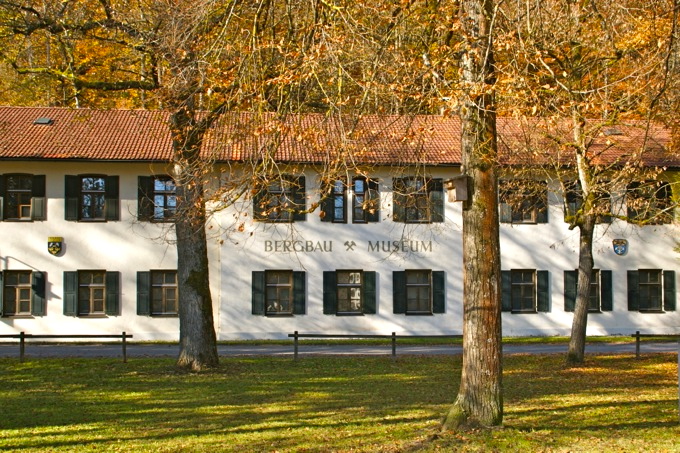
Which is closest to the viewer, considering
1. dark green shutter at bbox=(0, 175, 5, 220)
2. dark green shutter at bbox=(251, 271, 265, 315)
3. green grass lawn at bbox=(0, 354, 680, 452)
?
green grass lawn at bbox=(0, 354, 680, 452)

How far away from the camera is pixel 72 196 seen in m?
27.8

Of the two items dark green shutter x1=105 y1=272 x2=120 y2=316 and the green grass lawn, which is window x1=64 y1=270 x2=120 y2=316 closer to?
dark green shutter x1=105 y1=272 x2=120 y2=316

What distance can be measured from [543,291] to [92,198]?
50.4ft

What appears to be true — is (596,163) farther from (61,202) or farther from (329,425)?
(61,202)

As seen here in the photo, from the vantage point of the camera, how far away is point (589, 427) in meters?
11.2

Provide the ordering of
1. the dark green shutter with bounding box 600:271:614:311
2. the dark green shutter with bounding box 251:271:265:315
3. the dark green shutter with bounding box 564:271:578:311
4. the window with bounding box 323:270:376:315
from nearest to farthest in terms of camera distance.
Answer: the dark green shutter with bounding box 251:271:265:315 < the window with bounding box 323:270:376:315 < the dark green shutter with bounding box 564:271:578:311 < the dark green shutter with bounding box 600:271:614:311

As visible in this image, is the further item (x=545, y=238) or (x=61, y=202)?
(x=545, y=238)

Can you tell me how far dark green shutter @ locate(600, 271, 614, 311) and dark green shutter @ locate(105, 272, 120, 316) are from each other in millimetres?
16305

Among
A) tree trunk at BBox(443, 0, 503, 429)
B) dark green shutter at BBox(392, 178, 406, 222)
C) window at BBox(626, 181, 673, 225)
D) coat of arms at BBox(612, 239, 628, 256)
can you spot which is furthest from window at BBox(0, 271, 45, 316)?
tree trunk at BBox(443, 0, 503, 429)

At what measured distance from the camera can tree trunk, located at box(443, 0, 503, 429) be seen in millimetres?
10250

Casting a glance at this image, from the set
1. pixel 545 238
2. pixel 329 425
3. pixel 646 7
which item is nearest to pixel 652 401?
pixel 329 425

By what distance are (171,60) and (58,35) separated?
3.45 metres

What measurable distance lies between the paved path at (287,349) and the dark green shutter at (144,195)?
417 cm

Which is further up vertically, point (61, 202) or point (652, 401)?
point (61, 202)
